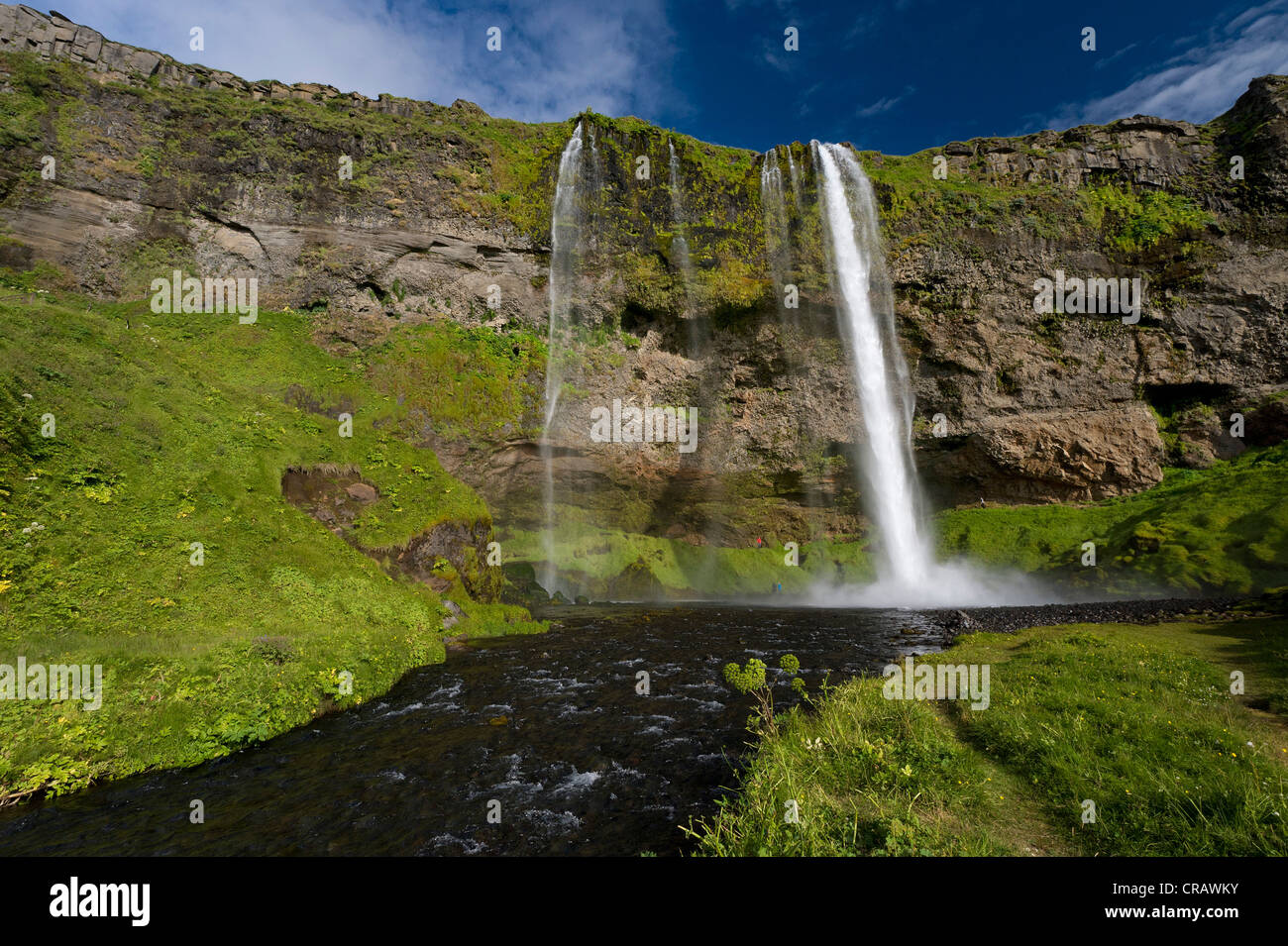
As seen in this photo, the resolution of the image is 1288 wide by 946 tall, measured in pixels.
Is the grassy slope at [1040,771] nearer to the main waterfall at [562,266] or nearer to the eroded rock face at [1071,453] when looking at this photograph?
the main waterfall at [562,266]

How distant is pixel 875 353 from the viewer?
41.2 m

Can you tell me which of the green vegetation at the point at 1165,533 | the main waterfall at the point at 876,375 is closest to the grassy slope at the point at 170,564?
the main waterfall at the point at 876,375

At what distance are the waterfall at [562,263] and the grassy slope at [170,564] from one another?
15193 mm

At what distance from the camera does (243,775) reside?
31.3ft

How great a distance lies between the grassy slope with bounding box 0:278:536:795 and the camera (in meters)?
10.2

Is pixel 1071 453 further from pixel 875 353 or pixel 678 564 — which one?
pixel 678 564

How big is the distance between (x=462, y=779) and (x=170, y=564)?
11.1 meters

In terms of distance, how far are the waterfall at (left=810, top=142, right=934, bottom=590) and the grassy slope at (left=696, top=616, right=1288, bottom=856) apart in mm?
29791

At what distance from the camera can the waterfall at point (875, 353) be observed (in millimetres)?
40219

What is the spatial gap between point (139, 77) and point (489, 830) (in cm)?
5692

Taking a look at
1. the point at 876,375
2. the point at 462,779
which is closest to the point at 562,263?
the point at 876,375

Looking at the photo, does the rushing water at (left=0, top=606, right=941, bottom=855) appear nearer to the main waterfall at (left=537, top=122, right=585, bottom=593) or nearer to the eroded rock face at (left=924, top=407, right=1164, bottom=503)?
the main waterfall at (left=537, top=122, right=585, bottom=593)

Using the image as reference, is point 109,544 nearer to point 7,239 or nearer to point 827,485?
point 7,239
